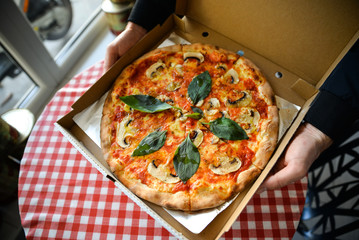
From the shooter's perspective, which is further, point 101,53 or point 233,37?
point 101,53

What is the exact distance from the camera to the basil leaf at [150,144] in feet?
5.50

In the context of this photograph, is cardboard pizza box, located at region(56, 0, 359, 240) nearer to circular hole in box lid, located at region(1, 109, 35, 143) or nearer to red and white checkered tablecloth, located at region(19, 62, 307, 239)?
red and white checkered tablecloth, located at region(19, 62, 307, 239)

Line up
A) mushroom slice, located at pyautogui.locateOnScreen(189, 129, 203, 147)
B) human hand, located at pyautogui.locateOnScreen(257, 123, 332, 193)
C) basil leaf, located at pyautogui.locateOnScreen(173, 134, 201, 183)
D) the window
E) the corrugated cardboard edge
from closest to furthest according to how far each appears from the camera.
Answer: the corrugated cardboard edge < human hand, located at pyautogui.locateOnScreen(257, 123, 332, 193) < basil leaf, located at pyautogui.locateOnScreen(173, 134, 201, 183) < mushroom slice, located at pyautogui.locateOnScreen(189, 129, 203, 147) < the window

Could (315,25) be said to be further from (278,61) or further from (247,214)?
(247,214)

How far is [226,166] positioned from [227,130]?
0.23 metres

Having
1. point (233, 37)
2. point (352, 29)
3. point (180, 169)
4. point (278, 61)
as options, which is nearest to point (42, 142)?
point (180, 169)

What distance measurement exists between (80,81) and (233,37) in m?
1.28

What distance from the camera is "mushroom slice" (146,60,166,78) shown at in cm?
200

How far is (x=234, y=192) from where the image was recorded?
5.08ft

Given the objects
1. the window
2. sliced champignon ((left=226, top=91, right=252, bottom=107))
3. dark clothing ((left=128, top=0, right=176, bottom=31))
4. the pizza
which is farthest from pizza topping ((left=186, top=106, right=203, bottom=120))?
the window

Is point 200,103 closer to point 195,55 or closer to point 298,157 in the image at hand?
point 195,55

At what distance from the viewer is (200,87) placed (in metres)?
1.86

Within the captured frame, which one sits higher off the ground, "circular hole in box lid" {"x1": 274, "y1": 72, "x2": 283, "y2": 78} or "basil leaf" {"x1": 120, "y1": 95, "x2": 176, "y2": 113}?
"basil leaf" {"x1": 120, "y1": 95, "x2": 176, "y2": 113}

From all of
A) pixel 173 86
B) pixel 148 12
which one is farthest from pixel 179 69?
pixel 148 12
